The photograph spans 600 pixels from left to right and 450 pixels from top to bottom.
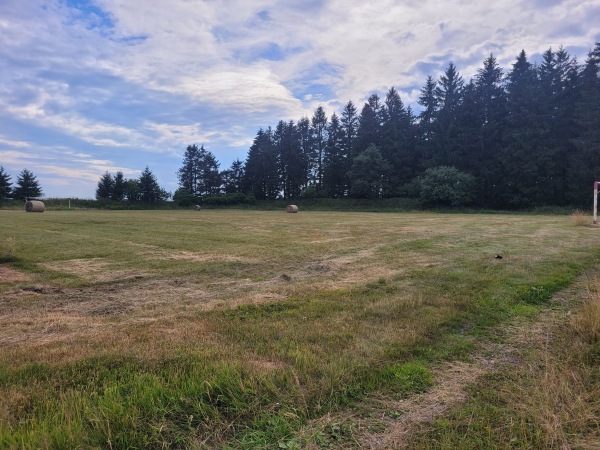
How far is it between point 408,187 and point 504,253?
45.2 meters

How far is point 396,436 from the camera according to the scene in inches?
102

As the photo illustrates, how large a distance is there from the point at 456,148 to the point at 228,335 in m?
54.3

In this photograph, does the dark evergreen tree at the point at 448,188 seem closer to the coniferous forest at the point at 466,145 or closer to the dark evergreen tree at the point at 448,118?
the coniferous forest at the point at 466,145

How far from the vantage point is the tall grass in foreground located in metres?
2.49

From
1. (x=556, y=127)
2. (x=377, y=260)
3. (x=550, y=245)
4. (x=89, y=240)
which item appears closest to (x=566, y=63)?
(x=556, y=127)

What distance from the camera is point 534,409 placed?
2.73 m

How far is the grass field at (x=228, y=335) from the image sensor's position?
275cm

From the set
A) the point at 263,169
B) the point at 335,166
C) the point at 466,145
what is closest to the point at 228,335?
the point at 466,145

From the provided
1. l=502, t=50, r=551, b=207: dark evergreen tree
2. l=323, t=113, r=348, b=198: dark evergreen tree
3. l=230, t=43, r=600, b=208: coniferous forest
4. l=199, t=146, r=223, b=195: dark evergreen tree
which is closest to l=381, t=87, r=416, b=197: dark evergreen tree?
l=230, t=43, r=600, b=208: coniferous forest

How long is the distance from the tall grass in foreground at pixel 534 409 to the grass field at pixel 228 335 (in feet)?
1.72

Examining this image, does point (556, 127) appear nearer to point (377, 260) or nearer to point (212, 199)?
point (377, 260)

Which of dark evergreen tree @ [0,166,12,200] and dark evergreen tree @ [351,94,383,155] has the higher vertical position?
dark evergreen tree @ [351,94,383,155]

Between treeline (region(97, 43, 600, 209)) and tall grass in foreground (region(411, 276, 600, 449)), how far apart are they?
44112 millimetres

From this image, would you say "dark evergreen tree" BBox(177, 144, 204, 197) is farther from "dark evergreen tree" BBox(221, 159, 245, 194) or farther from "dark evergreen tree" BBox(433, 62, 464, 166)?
"dark evergreen tree" BBox(433, 62, 464, 166)
